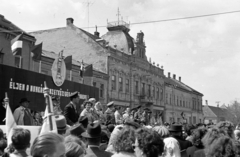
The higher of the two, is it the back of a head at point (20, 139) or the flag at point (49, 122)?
the flag at point (49, 122)

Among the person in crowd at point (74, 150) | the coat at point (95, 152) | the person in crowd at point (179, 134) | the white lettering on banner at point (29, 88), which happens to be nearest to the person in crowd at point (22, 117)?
the white lettering on banner at point (29, 88)

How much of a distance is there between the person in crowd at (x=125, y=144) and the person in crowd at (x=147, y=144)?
77 mm

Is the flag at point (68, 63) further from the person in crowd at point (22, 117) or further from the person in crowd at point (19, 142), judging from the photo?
the person in crowd at point (19, 142)

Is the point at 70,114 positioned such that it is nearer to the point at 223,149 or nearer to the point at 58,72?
the point at 58,72

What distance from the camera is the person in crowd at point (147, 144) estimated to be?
3.70 metres

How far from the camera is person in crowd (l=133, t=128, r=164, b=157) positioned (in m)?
3.70

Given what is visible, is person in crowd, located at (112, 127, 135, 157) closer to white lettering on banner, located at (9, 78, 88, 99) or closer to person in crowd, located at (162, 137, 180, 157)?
person in crowd, located at (162, 137, 180, 157)

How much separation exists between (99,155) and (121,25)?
39695 mm

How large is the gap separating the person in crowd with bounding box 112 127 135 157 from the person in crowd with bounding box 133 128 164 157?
8cm

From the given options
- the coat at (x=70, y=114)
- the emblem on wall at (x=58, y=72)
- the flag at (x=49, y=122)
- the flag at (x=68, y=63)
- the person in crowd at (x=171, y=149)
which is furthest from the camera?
the flag at (x=68, y=63)

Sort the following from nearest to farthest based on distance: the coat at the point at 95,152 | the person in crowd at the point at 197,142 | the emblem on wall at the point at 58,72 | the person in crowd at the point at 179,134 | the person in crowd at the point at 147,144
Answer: the person in crowd at the point at 147,144, the coat at the point at 95,152, the person in crowd at the point at 197,142, the person in crowd at the point at 179,134, the emblem on wall at the point at 58,72

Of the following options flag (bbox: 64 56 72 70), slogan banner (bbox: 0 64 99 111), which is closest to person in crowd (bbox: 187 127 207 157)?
slogan banner (bbox: 0 64 99 111)

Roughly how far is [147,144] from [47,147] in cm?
127

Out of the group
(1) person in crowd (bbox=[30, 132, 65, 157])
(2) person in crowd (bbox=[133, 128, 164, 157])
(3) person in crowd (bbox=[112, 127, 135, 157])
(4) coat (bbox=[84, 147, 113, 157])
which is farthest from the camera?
(4) coat (bbox=[84, 147, 113, 157])
